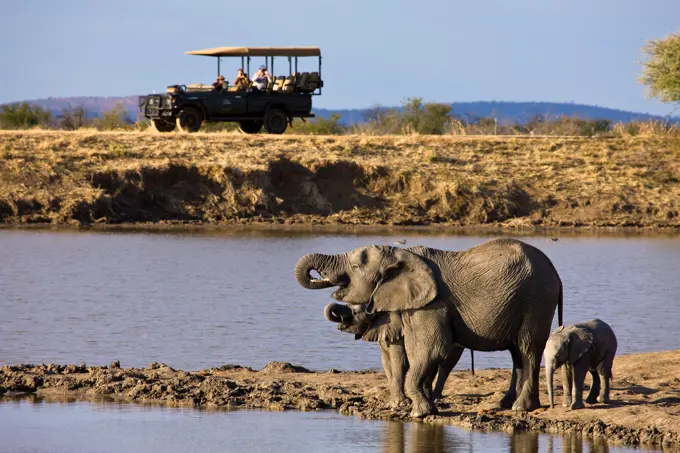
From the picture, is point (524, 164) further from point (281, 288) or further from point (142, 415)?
point (142, 415)

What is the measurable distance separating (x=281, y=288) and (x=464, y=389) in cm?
1077

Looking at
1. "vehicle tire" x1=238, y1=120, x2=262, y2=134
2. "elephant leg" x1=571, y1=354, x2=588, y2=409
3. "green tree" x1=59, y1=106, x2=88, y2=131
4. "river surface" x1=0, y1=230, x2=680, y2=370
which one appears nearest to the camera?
"elephant leg" x1=571, y1=354, x2=588, y2=409

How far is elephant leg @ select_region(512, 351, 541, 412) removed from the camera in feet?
42.9

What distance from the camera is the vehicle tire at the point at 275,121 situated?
1634 inches

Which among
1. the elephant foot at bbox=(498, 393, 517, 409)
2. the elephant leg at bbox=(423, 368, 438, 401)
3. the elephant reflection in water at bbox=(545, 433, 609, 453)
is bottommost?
the elephant reflection in water at bbox=(545, 433, 609, 453)

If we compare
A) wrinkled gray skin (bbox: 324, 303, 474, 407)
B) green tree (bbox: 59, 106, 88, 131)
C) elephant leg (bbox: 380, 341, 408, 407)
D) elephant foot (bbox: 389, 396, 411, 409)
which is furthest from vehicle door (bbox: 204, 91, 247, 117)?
elephant foot (bbox: 389, 396, 411, 409)

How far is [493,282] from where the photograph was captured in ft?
42.4

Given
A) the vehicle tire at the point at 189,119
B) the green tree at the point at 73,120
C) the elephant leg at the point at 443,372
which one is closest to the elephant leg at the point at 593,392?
the elephant leg at the point at 443,372

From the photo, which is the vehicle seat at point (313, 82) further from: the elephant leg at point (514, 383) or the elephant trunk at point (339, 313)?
the elephant leg at point (514, 383)

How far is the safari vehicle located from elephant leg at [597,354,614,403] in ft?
92.6

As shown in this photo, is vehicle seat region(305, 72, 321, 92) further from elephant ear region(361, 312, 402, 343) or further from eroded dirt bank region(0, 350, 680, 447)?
elephant ear region(361, 312, 402, 343)

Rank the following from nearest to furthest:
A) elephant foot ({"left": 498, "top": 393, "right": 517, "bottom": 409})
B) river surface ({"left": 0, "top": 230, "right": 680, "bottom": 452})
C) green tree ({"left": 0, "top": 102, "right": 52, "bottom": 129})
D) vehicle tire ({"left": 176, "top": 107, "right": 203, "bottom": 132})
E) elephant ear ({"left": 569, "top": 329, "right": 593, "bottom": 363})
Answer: river surface ({"left": 0, "top": 230, "right": 680, "bottom": 452}) → elephant ear ({"left": 569, "top": 329, "right": 593, "bottom": 363}) → elephant foot ({"left": 498, "top": 393, "right": 517, "bottom": 409}) → vehicle tire ({"left": 176, "top": 107, "right": 203, "bottom": 132}) → green tree ({"left": 0, "top": 102, "right": 52, "bottom": 129})

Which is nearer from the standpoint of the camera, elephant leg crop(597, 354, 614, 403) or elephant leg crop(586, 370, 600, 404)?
elephant leg crop(597, 354, 614, 403)

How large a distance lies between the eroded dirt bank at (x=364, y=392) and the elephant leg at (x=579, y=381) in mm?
88
